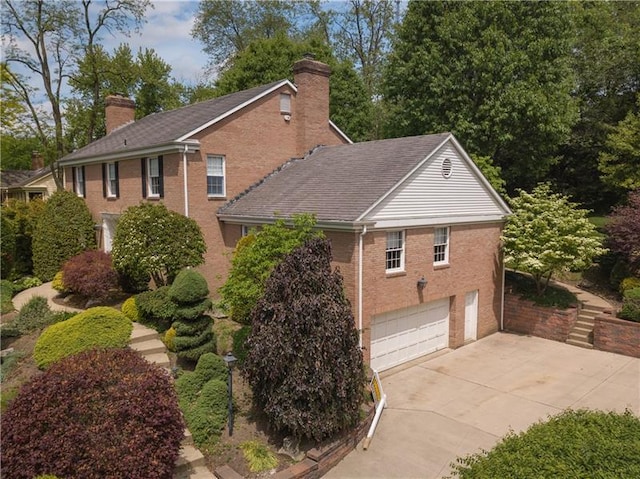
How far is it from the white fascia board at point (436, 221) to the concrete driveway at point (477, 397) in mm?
4839

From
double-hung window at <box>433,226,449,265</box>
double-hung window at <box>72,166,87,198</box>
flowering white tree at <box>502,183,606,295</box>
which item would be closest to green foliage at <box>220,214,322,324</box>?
double-hung window at <box>433,226,449,265</box>

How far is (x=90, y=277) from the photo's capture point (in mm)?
17359

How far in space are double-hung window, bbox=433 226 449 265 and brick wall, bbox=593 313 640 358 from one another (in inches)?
243

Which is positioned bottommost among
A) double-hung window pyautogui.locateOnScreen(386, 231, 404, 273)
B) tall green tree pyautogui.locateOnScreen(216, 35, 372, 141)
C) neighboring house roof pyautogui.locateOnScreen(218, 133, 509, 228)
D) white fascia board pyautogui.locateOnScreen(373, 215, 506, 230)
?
double-hung window pyautogui.locateOnScreen(386, 231, 404, 273)

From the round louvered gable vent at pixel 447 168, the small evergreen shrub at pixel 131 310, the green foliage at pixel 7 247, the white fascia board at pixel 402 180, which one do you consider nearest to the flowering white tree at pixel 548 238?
the round louvered gable vent at pixel 447 168

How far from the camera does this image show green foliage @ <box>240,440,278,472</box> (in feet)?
31.8

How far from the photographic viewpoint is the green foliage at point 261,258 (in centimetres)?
1276

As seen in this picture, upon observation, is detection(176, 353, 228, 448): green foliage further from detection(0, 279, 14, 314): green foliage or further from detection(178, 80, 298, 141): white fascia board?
detection(0, 279, 14, 314): green foliage

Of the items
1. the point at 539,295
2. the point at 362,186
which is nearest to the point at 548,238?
the point at 539,295

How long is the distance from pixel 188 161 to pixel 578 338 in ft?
55.2

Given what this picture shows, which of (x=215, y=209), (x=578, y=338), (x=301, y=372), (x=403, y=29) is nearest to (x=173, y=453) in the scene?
(x=301, y=372)

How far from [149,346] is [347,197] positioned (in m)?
7.64

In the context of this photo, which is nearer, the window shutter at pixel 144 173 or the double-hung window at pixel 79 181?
the window shutter at pixel 144 173

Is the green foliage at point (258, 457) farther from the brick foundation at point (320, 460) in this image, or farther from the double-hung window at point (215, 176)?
the double-hung window at point (215, 176)
